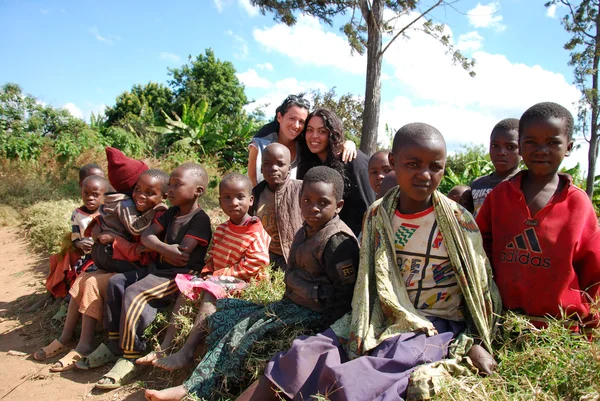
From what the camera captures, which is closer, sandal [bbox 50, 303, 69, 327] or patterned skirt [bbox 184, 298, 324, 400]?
patterned skirt [bbox 184, 298, 324, 400]

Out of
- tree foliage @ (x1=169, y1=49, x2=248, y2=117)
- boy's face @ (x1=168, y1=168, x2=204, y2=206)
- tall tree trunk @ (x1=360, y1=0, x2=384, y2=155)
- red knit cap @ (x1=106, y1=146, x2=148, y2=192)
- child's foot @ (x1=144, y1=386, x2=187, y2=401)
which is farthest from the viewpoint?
tree foliage @ (x1=169, y1=49, x2=248, y2=117)

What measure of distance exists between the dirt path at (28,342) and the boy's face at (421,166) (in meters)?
2.41

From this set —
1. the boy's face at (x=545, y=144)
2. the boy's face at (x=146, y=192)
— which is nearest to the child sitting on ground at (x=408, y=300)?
the boy's face at (x=545, y=144)

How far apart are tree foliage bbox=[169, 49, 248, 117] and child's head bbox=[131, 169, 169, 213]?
23975mm

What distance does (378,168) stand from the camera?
3939 millimetres

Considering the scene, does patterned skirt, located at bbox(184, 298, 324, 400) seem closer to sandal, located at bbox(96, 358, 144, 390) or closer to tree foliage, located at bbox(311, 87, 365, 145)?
sandal, located at bbox(96, 358, 144, 390)

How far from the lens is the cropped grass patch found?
6488mm

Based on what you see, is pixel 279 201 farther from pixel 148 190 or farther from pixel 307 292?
pixel 307 292

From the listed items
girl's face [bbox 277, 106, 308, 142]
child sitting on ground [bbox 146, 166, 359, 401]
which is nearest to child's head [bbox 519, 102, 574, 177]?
child sitting on ground [bbox 146, 166, 359, 401]

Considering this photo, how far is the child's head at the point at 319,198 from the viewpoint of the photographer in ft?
8.84

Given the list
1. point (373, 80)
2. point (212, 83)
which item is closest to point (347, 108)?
point (373, 80)

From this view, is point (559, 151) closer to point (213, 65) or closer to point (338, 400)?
point (338, 400)

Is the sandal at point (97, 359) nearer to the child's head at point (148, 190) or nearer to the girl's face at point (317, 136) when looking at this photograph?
the child's head at point (148, 190)

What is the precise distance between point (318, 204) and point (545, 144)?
1.25 metres
